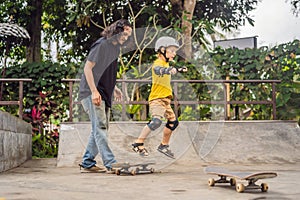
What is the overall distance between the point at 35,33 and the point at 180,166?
6724 millimetres

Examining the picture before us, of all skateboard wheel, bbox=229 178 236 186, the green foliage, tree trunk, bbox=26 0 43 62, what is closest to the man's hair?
skateboard wheel, bbox=229 178 236 186

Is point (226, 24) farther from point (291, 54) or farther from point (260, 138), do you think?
point (260, 138)

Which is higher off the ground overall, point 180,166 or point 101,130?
point 101,130

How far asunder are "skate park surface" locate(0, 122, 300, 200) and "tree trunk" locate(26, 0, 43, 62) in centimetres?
444

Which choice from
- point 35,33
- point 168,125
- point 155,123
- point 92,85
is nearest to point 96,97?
point 92,85

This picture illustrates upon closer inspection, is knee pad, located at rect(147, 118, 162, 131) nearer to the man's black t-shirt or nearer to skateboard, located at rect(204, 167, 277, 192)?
A: the man's black t-shirt

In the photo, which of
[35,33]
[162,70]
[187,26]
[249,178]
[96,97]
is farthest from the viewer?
[35,33]

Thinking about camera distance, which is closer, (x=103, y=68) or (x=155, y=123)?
(x=103, y=68)

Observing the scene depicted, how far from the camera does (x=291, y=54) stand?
848cm

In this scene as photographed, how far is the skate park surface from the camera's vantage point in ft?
11.0

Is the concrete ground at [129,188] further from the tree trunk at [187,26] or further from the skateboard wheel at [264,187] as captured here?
the tree trunk at [187,26]

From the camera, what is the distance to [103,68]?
4973 mm

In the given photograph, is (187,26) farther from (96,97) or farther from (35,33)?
(96,97)

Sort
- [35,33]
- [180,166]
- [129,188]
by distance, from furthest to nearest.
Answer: [35,33], [180,166], [129,188]
